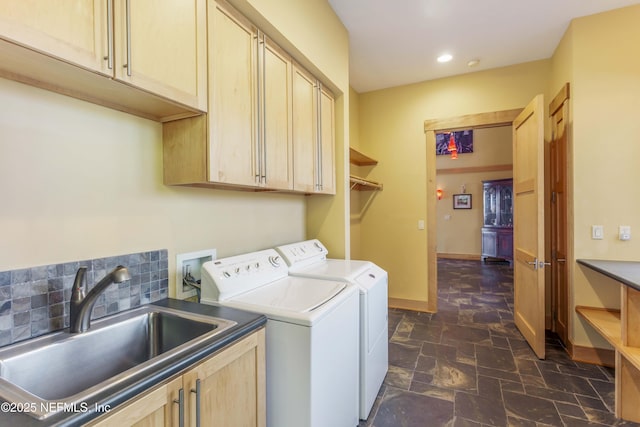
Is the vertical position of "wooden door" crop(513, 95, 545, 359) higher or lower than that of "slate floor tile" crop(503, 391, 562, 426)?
higher

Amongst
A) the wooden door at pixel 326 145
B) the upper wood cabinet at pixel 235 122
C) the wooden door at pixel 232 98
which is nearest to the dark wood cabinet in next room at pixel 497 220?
the wooden door at pixel 326 145

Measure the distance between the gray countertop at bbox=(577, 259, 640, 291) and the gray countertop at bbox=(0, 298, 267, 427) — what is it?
215cm

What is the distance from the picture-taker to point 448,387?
2238mm

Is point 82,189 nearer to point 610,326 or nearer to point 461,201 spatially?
point 610,326

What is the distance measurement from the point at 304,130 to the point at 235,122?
0.76 metres

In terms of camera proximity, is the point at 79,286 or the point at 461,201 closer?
the point at 79,286

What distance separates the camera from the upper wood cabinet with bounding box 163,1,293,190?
4.68ft

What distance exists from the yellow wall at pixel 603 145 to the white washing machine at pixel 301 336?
7.35ft

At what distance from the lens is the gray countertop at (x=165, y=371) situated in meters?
0.65

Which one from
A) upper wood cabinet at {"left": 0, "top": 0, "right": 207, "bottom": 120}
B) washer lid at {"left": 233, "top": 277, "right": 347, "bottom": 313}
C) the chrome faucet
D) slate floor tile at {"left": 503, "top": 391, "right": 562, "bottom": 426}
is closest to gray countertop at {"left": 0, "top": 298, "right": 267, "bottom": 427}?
washer lid at {"left": 233, "top": 277, "right": 347, "bottom": 313}

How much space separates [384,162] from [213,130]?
3.03m

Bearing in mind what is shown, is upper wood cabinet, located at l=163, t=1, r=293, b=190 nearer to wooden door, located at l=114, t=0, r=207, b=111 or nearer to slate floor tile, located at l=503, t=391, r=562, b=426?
wooden door, located at l=114, t=0, r=207, b=111

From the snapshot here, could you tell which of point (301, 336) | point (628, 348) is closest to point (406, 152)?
point (628, 348)

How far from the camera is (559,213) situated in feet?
9.98
